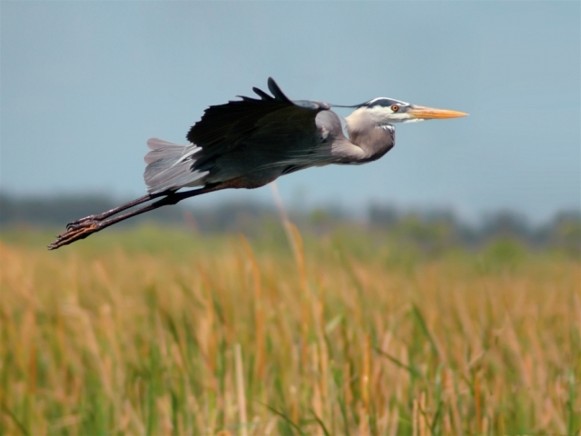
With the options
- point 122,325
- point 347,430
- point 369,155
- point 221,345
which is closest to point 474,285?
point 122,325

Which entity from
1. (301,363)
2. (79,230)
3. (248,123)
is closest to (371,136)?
(248,123)

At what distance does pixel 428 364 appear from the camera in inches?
131

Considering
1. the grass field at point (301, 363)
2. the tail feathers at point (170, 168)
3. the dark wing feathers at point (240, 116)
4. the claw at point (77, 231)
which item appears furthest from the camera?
the grass field at point (301, 363)

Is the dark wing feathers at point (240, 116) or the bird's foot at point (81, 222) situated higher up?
the dark wing feathers at point (240, 116)

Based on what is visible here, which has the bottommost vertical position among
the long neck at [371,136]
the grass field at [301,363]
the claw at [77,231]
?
the grass field at [301,363]

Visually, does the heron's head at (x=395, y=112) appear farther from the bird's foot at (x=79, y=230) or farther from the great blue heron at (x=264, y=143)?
the bird's foot at (x=79, y=230)

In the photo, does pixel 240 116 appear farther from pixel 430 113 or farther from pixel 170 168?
pixel 430 113

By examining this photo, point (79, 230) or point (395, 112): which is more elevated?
point (395, 112)

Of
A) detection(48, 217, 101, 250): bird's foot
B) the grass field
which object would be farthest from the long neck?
the grass field

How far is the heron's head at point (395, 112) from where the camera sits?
188 cm

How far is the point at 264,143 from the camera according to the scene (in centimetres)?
174

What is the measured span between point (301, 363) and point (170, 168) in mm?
1698

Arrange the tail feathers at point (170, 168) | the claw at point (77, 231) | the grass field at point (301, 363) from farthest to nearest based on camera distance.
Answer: the grass field at point (301, 363), the claw at point (77, 231), the tail feathers at point (170, 168)

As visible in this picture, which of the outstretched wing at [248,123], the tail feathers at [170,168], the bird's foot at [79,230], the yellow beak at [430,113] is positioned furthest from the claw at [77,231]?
the yellow beak at [430,113]
